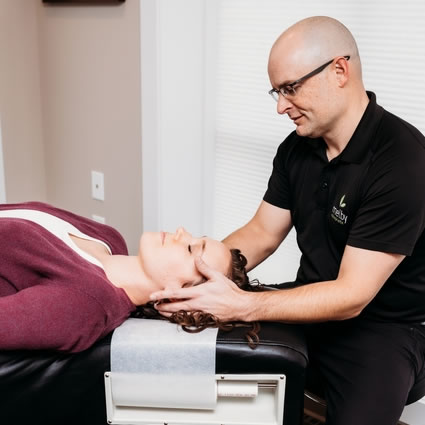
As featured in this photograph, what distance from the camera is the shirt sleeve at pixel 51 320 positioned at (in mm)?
1236

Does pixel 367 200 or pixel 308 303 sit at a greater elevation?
pixel 367 200

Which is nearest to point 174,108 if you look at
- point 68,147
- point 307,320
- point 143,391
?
point 68,147

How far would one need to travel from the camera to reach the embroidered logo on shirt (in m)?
1.63

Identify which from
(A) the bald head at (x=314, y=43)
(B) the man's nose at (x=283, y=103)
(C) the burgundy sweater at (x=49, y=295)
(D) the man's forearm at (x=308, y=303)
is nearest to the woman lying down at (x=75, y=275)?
(C) the burgundy sweater at (x=49, y=295)

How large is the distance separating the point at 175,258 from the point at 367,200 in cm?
50

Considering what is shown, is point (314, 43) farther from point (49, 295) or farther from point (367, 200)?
point (49, 295)

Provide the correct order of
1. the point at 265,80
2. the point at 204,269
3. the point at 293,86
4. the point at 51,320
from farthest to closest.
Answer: the point at 265,80
the point at 293,86
the point at 204,269
the point at 51,320

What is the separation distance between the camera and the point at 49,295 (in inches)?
51.4

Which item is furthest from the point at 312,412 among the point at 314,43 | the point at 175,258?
the point at 314,43

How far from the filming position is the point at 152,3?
2.22 m

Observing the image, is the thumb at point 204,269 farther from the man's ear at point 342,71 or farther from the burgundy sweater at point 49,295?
the man's ear at point 342,71

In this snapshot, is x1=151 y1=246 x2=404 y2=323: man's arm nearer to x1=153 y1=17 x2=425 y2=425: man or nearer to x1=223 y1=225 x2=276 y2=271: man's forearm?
x1=153 y1=17 x2=425 y2=425: man

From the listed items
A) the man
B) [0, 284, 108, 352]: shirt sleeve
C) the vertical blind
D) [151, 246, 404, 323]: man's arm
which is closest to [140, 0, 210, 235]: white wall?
the vertical blind

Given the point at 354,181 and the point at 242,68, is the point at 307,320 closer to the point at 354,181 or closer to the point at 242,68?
the point at 354,181
